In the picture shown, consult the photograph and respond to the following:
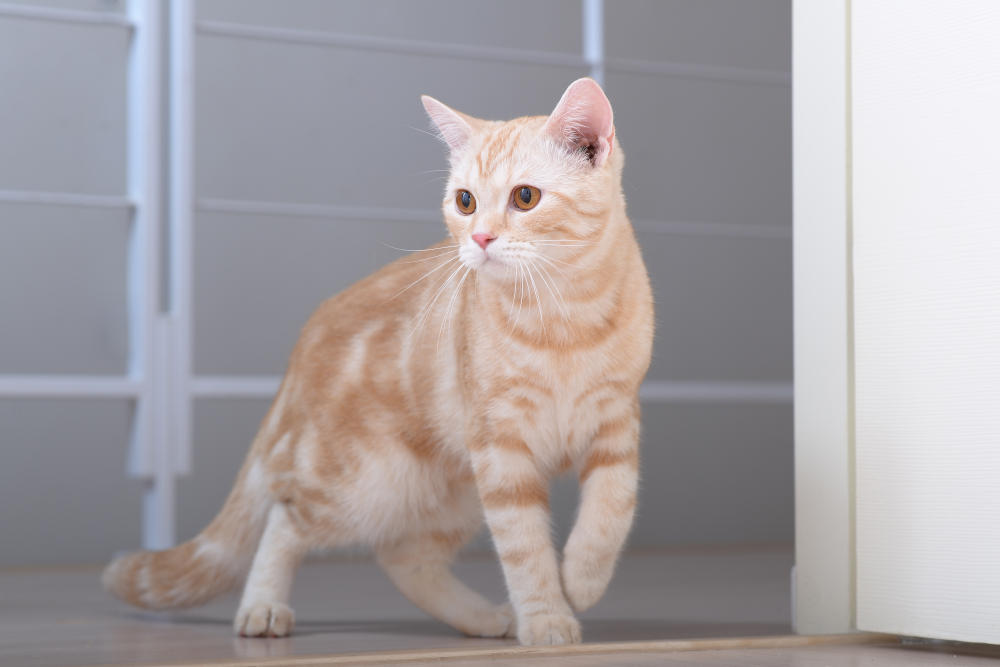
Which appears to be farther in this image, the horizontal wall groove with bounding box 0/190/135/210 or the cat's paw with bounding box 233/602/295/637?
the horizontal wall groove with bounding box 0/190/135/210

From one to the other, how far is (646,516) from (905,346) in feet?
9.85

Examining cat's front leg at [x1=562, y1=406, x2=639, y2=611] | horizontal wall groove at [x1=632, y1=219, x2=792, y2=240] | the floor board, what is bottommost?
the floor board

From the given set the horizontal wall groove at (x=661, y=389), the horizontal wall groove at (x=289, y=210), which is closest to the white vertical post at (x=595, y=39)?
the horizontal wall groove at (x=289, y=210)

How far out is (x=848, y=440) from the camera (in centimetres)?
200

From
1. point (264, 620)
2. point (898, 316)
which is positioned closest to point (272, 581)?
point (264, 620)

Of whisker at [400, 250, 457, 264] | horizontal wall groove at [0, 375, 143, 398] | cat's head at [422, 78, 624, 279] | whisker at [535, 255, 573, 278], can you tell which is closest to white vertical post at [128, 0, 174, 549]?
horizontal wall groove at [0, 375, 143, 398]

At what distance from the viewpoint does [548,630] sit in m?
1.86

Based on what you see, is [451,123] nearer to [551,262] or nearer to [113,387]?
[551,262]

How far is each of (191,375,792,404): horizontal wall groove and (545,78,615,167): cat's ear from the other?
6.21 ft

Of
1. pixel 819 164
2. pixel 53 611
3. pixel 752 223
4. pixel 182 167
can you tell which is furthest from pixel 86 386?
pixel 752 223

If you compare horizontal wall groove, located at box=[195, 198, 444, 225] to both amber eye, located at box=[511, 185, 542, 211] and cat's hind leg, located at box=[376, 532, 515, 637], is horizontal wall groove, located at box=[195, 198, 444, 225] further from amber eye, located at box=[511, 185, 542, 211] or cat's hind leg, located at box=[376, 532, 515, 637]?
amber eye, located at box=[511, 185, 542, 211]

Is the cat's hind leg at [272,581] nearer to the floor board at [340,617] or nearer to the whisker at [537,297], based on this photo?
the floor board at [340,617]

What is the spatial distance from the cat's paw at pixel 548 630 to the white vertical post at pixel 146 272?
1854 mm

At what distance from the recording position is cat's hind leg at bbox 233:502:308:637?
2076 mm
